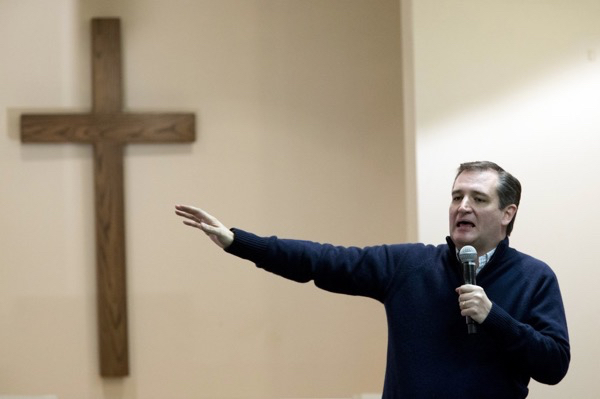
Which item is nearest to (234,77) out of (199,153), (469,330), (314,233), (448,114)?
(199,153)

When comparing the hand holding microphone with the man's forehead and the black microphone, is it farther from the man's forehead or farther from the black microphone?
the man's forehead

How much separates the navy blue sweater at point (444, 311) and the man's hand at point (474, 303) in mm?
21

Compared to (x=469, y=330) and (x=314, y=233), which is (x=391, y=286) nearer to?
(x=469, y=330)

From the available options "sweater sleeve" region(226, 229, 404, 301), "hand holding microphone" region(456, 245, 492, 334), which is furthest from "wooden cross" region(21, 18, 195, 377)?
"hand holding microphone" region(456, 245, 492, 334)

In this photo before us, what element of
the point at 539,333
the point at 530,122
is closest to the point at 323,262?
the point at 539,333

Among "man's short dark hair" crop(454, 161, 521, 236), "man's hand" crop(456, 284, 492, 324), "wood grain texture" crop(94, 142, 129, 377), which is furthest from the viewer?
"wood grain texture" crop(94, 142, 129, 377)

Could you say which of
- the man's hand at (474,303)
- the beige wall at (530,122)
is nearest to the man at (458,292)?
the man's hand at (474,303)

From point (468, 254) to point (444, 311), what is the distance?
20 cm

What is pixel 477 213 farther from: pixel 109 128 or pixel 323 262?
pixel 109 128

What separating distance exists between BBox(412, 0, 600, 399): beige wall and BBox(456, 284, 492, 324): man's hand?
139 centimetres

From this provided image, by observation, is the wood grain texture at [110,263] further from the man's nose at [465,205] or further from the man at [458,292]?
the man's nose at [465,205]

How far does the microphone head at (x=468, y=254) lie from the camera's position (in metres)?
2.57

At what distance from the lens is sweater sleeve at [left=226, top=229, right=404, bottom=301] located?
2703mm

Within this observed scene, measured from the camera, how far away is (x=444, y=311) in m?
2.69
